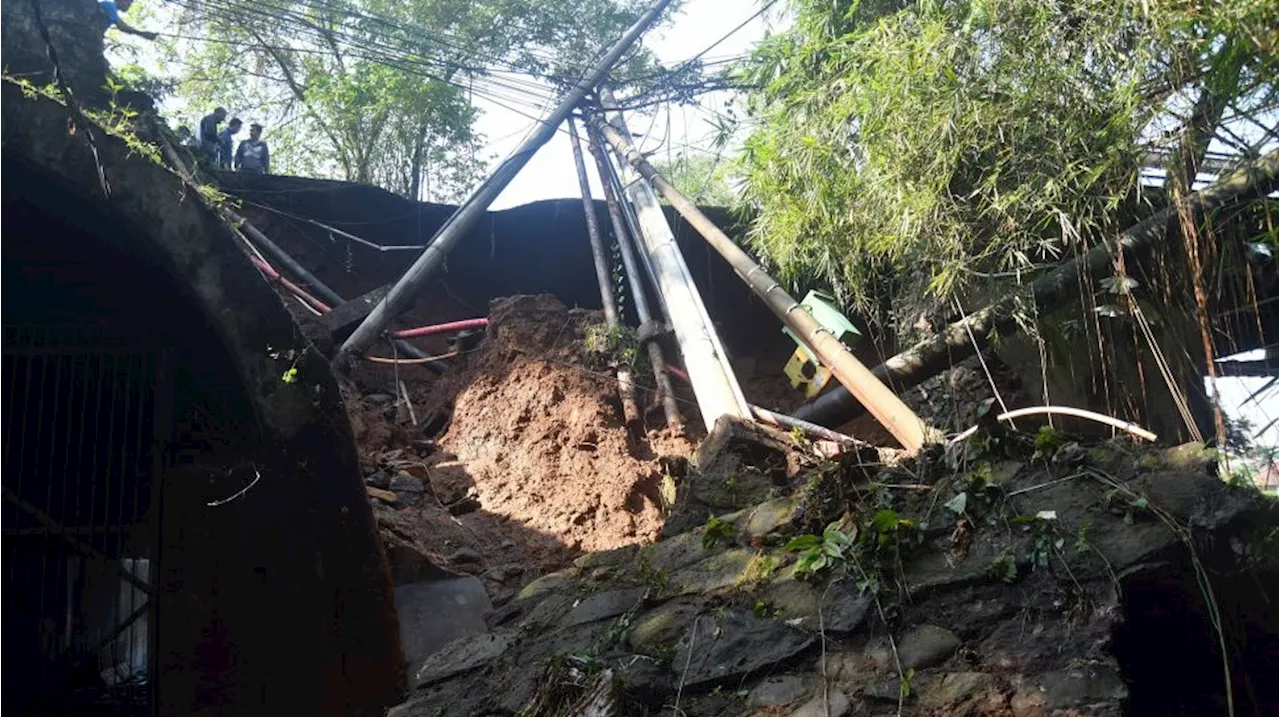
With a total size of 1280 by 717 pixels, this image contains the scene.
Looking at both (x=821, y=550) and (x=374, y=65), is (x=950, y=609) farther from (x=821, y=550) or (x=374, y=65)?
(x=374, y=65)

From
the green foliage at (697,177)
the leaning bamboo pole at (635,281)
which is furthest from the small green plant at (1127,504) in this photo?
the green foliage at (697,177)

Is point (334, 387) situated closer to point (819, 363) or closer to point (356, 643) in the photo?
point (356, 643)

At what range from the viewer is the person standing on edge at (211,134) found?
9.69m

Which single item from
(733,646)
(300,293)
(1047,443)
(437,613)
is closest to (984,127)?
(1047,443)

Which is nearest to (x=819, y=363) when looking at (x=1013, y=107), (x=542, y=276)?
(x=1013, y=107)

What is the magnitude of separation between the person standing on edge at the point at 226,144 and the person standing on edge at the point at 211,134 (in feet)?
0.29

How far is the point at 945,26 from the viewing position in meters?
5.33

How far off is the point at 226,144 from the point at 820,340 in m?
7.11

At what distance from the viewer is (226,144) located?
10.1m

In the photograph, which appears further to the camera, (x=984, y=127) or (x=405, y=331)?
(x=405, y=331)

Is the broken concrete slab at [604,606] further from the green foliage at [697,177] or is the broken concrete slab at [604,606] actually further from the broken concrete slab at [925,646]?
the green foliage at [697,177]

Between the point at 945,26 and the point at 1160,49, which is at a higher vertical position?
the point at 945,26

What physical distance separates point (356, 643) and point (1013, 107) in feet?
14.2

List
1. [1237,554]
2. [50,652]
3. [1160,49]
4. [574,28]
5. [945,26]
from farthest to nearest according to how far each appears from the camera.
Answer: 1. [574,28]
2. [50,652]
3. [945,26]
4. [1160,49]
5. [1237,554]
